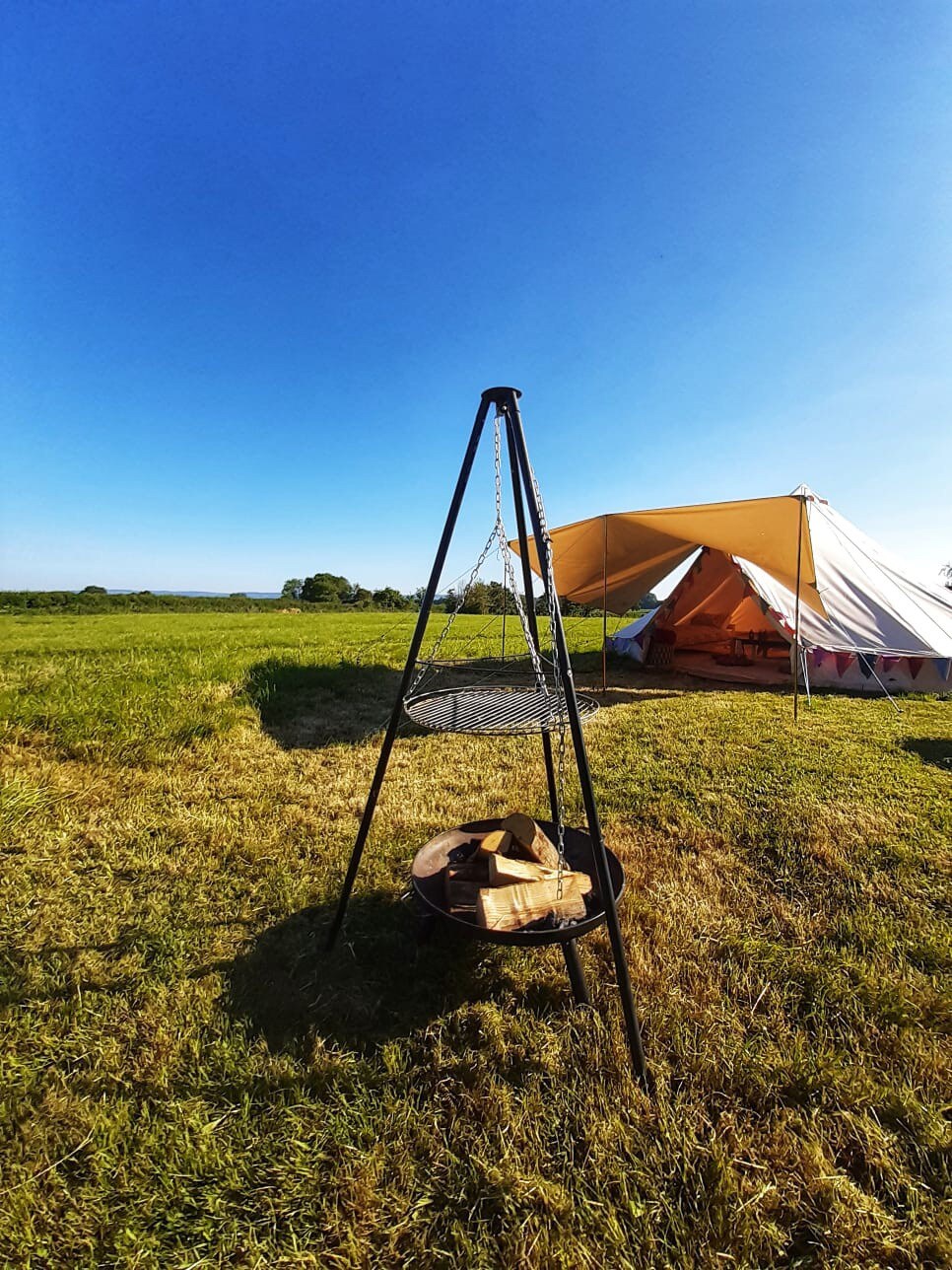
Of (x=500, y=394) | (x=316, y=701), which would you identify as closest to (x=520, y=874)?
(x=500, y=394)

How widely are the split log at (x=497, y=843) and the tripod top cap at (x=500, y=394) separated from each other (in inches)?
76.4

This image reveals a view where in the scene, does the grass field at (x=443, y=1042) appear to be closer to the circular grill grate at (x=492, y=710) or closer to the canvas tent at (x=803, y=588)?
the circular grill grate at (x=492, y=710)

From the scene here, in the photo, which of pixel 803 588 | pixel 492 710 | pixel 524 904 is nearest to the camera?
pixel 524 904

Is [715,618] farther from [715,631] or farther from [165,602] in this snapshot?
[165,602]

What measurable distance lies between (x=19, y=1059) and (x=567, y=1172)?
1.92 m

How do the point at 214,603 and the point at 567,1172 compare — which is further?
the point at 214,603

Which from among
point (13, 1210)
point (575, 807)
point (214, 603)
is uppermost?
point (214, 603)

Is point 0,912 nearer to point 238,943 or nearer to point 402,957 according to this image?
point 238,943

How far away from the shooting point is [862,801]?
3.87 m

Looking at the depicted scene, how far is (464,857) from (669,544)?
7020mm

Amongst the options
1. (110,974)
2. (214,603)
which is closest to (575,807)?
(110,974)

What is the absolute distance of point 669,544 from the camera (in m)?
8.27

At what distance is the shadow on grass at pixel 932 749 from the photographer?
15.2ft

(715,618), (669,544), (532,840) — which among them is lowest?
(532,840)
